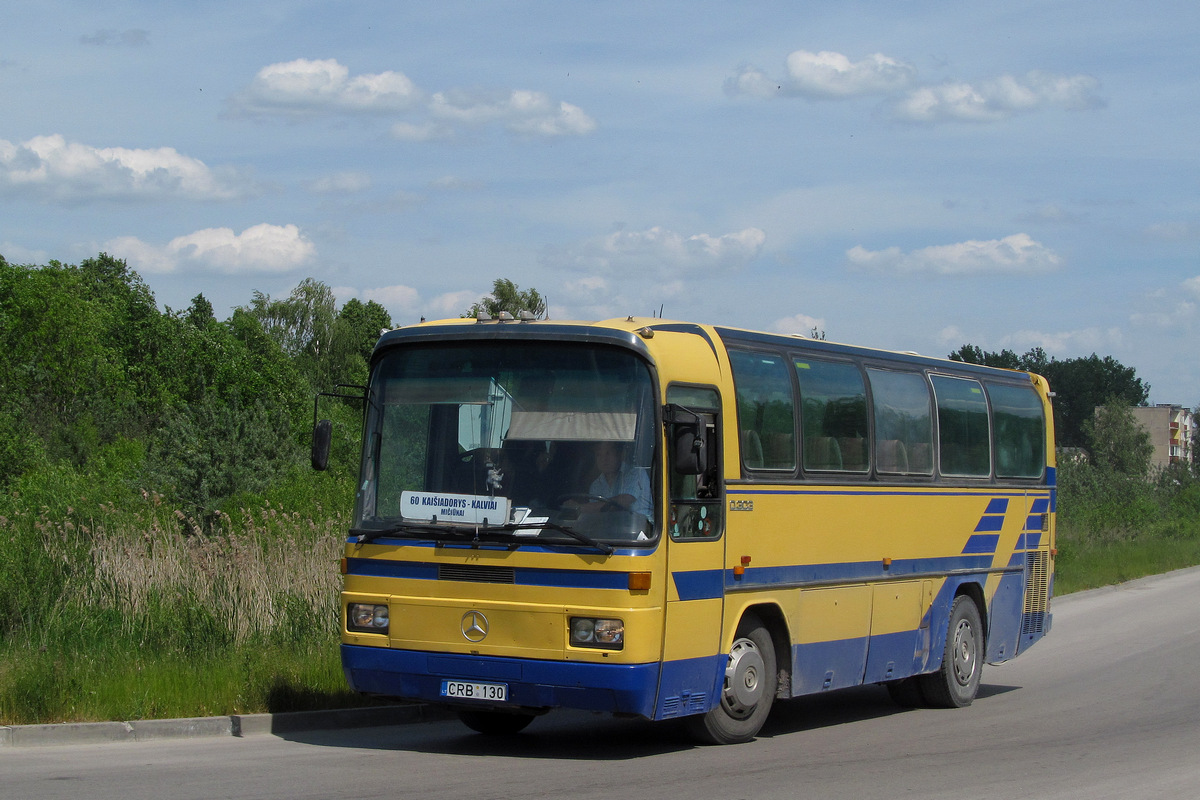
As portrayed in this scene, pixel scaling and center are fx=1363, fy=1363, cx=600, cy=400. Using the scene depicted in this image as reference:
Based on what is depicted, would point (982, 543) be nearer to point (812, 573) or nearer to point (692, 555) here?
point (812, 573)

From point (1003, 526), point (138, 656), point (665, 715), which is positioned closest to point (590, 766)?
point (665, 715)

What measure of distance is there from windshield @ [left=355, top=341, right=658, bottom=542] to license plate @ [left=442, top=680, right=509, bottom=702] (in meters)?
1.06

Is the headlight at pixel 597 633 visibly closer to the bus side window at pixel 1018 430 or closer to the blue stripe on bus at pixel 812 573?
the blue stripe on bus at pixel 812 573

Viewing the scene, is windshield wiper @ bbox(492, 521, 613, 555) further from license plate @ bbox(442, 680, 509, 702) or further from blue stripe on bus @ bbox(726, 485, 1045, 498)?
blue stripe on bus @ bbox(726, 485, 1045, 498)

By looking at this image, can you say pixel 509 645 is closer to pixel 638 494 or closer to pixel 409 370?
pixel 638 494

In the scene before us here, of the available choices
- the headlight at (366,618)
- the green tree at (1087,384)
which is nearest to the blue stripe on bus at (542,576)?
the headlight at (366,618)

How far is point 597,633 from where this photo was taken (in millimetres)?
9281

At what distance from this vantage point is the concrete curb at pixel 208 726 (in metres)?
10.0

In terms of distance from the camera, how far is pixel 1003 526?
1493cm

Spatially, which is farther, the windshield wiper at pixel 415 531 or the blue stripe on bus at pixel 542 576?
the windshield wiper at pixel 415 531

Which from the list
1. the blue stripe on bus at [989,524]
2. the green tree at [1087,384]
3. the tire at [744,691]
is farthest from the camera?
the green tree at [1087,384]

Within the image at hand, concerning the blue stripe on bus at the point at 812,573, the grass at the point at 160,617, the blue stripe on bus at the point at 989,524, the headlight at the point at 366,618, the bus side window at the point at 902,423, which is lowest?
the grass at the point at 160,617

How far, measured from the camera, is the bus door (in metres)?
9.53

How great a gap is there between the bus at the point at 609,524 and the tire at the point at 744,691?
2 centimetres
